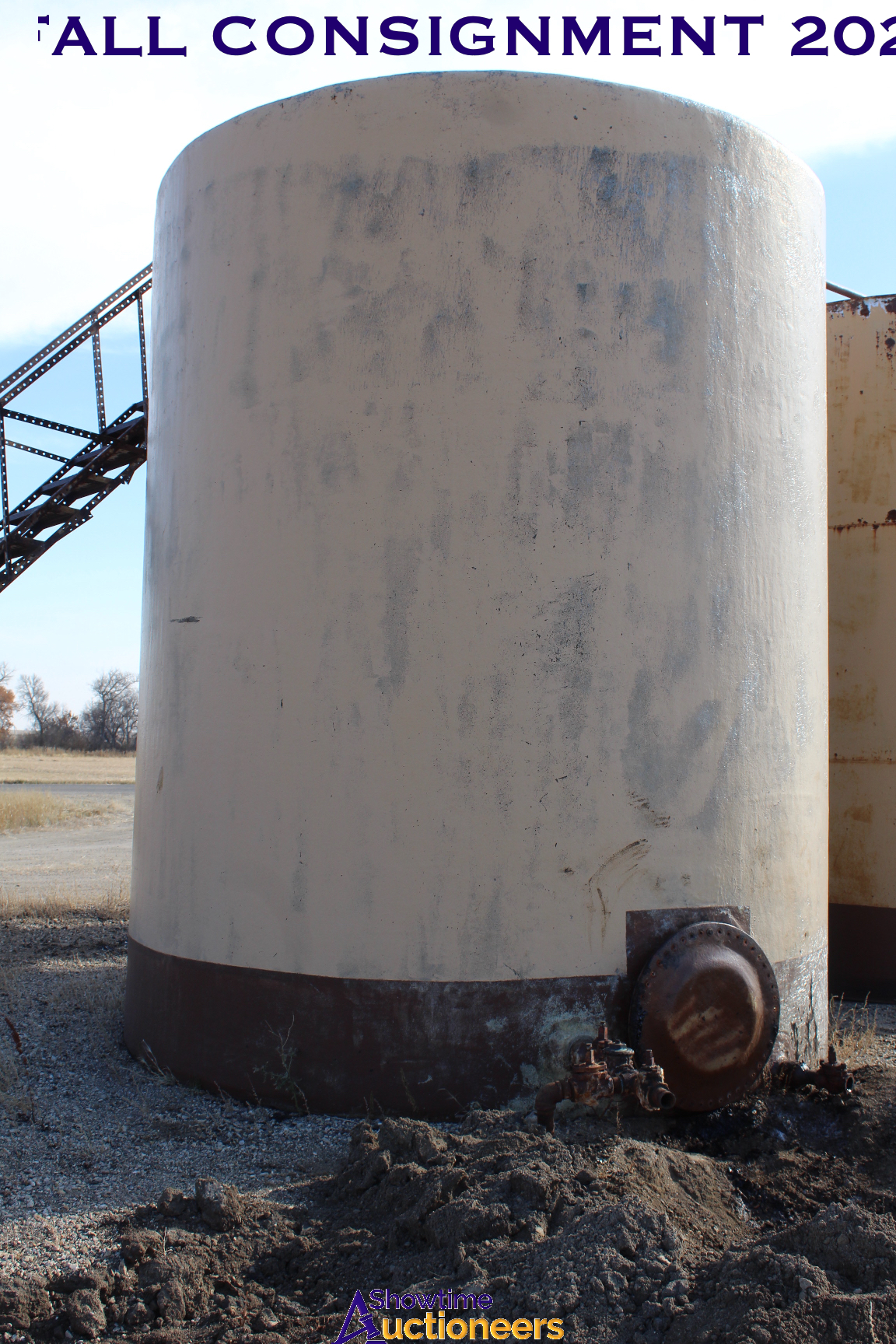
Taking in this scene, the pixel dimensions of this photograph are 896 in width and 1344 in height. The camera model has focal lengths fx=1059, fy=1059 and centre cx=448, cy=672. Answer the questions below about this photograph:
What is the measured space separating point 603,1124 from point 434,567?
2.50 meters

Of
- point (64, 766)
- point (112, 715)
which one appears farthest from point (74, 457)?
point (112, 715)

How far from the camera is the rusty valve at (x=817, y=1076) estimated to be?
4992mm

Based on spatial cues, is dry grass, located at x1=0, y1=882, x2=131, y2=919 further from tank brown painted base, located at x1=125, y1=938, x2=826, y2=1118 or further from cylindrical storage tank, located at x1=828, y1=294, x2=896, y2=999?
cylindrical storage tank, located at x1=828, y1=294, x2=896, y2=999

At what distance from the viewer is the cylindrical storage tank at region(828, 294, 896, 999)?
762cm

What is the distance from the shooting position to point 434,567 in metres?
4.88

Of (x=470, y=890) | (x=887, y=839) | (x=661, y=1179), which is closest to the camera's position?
(x=661, y=1179)

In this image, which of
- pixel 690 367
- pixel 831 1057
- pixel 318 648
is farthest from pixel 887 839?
pixel 318 648

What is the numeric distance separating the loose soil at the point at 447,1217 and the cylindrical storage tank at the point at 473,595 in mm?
459

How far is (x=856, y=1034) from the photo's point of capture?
21.6ft

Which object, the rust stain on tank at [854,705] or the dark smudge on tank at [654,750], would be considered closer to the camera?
the dark smudge on tank at [654,750]

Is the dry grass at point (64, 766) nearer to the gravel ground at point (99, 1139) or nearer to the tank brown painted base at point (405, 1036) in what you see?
the gravel ground at point (99, 1139)

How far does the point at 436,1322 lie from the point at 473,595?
285cm

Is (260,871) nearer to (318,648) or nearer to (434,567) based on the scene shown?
(318,648)

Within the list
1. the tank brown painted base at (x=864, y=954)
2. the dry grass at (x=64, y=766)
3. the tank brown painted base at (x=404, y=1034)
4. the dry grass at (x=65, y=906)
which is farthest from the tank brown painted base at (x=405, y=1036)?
the dry grass at (x=64, y=766)
